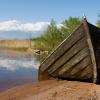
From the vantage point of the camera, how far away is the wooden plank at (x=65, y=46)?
14.9 m

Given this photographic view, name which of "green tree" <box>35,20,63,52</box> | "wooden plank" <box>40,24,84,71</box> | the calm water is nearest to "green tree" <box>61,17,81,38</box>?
"green tree" <box>35,20,63,52</box>

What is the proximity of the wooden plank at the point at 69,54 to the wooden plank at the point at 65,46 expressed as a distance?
0.18 metres

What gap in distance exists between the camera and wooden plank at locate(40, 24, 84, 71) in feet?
48.9

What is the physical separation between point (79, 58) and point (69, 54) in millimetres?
628

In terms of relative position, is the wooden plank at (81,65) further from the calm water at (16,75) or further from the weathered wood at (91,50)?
the calm water at (16,75)

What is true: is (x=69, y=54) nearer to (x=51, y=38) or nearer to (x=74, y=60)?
(x=74, y=60)

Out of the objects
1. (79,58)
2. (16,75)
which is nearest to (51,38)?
(16,75)

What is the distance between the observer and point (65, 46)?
49.9 ft

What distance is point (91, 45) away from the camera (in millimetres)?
14203

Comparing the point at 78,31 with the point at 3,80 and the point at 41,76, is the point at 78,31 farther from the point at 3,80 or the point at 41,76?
the point at 3,80

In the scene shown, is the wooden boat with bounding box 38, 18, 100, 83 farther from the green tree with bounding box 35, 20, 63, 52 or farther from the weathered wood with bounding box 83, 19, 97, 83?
the green tree with bounding box 35, 20, 63, 52

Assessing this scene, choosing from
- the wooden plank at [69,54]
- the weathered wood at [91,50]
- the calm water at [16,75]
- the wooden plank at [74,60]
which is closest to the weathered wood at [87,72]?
the weathered wood at [91,50]

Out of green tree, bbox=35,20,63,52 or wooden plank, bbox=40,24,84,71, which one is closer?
wooden plank, bbox=40,24,84,71

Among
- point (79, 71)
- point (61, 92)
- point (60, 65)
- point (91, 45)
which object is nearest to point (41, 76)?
point (60, 65)
